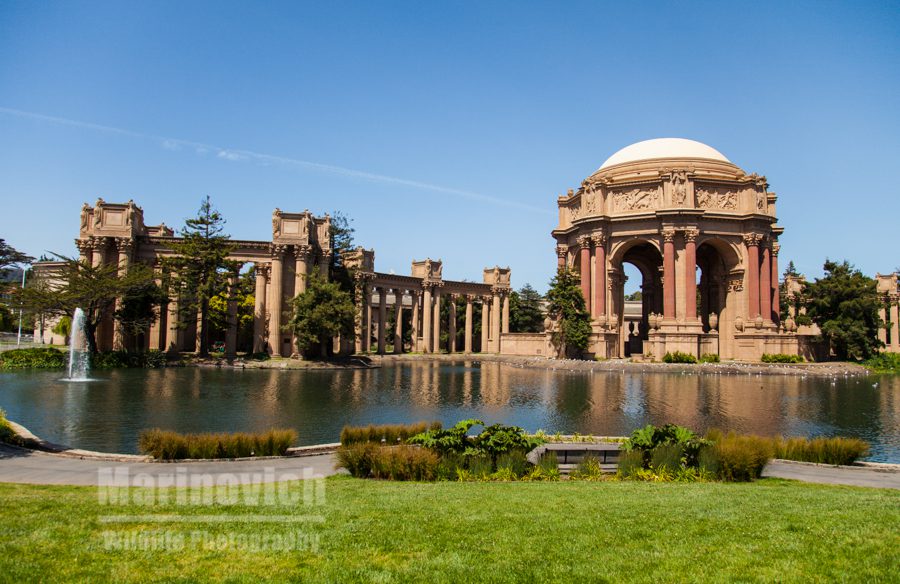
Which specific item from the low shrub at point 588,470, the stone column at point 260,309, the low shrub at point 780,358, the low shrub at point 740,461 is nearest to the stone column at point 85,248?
the stone column at point 260,309

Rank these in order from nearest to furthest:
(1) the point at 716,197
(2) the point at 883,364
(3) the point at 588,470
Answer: (3) the point at 588,470, (2) the point at 883,364, (1) the point at 716,197

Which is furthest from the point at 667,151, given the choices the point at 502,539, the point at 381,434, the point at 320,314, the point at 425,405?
the point at 502,539

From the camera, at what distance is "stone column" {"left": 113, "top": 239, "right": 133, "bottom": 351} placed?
2099 inches

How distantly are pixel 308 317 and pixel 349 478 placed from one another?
4249 cm

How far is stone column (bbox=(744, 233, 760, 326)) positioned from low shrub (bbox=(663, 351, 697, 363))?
11.9 meters

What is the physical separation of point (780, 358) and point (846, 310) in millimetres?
10683

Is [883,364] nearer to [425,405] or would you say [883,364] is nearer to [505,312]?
[505,312]

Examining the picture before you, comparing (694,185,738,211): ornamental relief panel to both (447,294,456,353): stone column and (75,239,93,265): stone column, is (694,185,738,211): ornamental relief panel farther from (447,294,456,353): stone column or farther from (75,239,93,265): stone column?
(75,239,93,265): stone column

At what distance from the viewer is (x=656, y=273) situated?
81.1 m

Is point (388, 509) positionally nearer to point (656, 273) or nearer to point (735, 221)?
point (735, 221)

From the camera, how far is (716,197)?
63.4 metres

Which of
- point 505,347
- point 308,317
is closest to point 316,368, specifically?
point 308,317

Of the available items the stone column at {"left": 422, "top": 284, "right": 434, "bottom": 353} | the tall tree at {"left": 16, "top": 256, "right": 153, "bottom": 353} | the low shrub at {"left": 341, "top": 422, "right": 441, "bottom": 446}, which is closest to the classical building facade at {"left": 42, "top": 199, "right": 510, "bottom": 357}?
the tall tree at {"left": 16, "top": 256, "right": 153, "bottom": 353}

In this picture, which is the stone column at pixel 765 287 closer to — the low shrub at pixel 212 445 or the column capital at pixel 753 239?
the column capital at pixel 753 239
